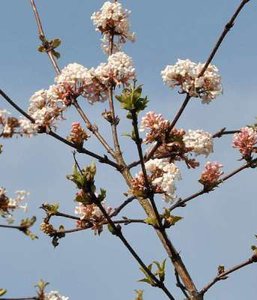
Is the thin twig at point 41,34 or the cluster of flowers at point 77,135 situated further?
the thin twig at point 41,34

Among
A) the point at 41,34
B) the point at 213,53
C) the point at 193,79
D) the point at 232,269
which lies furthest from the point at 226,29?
the point at 41,34

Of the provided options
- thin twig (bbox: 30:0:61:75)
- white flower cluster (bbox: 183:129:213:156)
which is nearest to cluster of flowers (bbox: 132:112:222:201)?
white flower cluster (bbox: 183:129:213:156)

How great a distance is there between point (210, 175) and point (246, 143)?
19.5 inches

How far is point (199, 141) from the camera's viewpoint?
703 cm

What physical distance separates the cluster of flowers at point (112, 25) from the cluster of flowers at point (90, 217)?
237 cm

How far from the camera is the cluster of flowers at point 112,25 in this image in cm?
853

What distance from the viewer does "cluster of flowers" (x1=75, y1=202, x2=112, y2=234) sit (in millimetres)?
7008

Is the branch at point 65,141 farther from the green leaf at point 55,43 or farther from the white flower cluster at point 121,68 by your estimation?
the green leaf at point 55,43

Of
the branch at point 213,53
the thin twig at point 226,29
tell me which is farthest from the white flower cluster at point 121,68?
the thin twig at point 226,29

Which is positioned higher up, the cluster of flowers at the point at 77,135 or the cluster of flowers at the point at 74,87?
the cluster of flowers at the point at 74,87

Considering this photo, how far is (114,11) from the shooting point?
8.52 metres

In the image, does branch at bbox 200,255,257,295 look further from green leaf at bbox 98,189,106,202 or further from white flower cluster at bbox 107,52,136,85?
white flower cluster at bbox 107,52,136,85

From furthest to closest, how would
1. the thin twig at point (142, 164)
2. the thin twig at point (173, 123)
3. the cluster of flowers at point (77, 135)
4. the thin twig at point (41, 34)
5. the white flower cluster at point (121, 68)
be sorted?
the thin twig at point (41, 34) → the white flower cluster at point (121, 68) → the cluster of flowers at point (77, 135) → the thin twig at point (173, 123) → the thin twig at point (142, 164)

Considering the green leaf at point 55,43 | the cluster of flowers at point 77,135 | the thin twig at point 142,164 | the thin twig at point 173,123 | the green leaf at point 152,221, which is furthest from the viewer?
the green leaf at point 55,43
